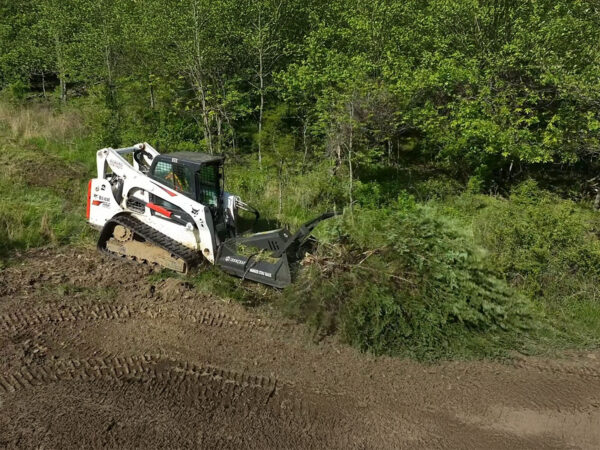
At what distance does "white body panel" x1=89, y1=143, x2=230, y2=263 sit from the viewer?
7.97m

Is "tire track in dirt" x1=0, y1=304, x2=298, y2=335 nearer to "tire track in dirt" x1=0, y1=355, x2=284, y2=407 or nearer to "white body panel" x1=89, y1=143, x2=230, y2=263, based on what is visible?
"tire track in dirt" x1=0, y1=355, x2=284, y2=407

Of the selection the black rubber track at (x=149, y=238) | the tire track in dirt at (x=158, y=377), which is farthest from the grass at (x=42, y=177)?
the tire track in dirt at (x=158, y=377)

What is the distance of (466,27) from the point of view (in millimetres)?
13570

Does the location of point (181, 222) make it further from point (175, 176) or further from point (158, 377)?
point (158, 377)

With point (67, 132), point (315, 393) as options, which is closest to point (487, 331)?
point (315, 393)

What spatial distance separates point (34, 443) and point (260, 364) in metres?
2.54

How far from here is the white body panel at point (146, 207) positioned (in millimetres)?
7969

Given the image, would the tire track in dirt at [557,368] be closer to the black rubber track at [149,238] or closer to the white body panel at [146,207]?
the white body panel at [146,207]

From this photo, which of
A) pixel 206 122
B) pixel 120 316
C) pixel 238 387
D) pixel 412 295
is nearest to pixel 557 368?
pixel 412 295

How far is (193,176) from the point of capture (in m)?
8.03

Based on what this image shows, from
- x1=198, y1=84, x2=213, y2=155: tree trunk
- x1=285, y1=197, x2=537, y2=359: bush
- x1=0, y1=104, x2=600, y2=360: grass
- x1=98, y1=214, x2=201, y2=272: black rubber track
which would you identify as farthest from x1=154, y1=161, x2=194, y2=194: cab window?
x1=198, y1=84, x2=213, y2=155: tree trunk

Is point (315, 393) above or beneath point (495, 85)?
beneath

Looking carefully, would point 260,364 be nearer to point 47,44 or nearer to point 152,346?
point 152,346

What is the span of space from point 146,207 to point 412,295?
4957mm
